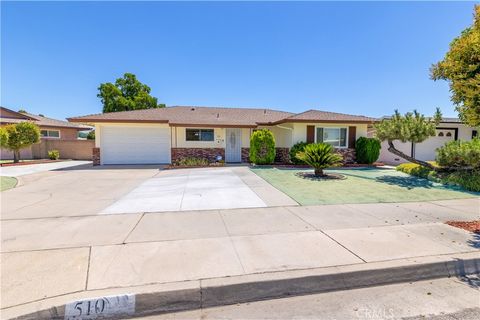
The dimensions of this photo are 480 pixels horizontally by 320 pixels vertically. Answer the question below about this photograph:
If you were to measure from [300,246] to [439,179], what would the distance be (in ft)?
30.7

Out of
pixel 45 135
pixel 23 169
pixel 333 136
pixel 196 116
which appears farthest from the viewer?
pixel 45 135

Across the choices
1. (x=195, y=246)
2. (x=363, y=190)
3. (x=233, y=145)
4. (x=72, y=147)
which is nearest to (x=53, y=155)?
(x=72, y=147)

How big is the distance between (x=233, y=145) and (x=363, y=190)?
10.2 m

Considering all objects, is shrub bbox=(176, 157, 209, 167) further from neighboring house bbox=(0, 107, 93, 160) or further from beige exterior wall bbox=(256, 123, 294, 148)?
neighboring house bbox=(0, 107, 93, 160)

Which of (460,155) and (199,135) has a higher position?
(199,135)

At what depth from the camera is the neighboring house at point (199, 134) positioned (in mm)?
15531

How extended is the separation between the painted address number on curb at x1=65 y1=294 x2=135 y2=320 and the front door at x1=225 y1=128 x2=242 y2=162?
14.7 m

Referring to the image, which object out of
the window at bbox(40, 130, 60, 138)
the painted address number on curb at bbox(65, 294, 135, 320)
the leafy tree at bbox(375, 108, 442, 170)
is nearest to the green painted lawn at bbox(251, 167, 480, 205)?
the leafy tree at bbox(375, 108, 442, 170)

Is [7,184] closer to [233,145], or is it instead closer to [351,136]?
[233,145]

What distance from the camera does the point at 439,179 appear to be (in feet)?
33.2

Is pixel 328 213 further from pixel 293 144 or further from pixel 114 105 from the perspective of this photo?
pixel 114 105

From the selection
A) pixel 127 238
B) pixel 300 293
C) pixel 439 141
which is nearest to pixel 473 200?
pixel 300 293

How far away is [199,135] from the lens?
17078 millimetres

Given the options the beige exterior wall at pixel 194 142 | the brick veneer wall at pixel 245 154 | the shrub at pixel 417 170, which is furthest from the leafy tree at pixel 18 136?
the shrub at pixel 417 170
